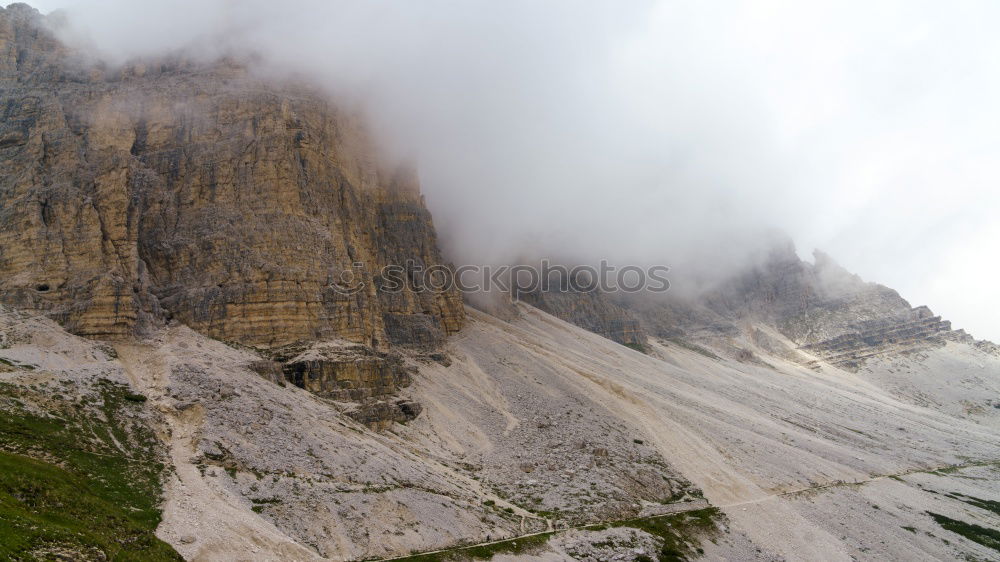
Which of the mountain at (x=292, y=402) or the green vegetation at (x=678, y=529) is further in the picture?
the green vegetation at (x=678, y=529)

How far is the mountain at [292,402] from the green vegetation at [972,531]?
16.5 inches

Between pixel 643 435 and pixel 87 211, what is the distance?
91090 millimetres

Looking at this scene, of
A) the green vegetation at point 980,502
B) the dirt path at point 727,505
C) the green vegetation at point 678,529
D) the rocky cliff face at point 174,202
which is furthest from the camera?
the green vegetation at point 980,502

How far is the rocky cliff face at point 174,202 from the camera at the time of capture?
76438mm

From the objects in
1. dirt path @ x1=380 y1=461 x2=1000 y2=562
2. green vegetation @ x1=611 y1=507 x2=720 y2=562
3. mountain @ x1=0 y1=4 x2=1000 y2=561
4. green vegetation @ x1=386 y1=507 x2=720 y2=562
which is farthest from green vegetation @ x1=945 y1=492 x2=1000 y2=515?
green vegetation @ x1=611 y1=507 x2=720 y2=562

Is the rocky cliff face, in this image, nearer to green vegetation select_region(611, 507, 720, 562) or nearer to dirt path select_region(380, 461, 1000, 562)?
dirt path select_region(380, 461, 1000, 562)

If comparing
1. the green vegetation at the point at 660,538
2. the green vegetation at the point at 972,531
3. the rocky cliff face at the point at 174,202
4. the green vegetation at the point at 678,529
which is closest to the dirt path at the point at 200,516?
the green vegetation at the point at 660,538

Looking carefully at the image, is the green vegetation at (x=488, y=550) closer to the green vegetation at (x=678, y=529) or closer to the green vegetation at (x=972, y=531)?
the green vegetation at (x=678, y=529)

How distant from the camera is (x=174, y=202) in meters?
91.0

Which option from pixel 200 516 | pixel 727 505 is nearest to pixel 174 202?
pixel 200 516

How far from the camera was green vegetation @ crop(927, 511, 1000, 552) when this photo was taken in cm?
8069

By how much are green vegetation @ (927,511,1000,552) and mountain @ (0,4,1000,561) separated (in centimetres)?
42

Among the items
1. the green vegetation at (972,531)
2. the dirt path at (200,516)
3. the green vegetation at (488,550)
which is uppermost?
the dirt path at (200,516)

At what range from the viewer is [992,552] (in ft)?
255
